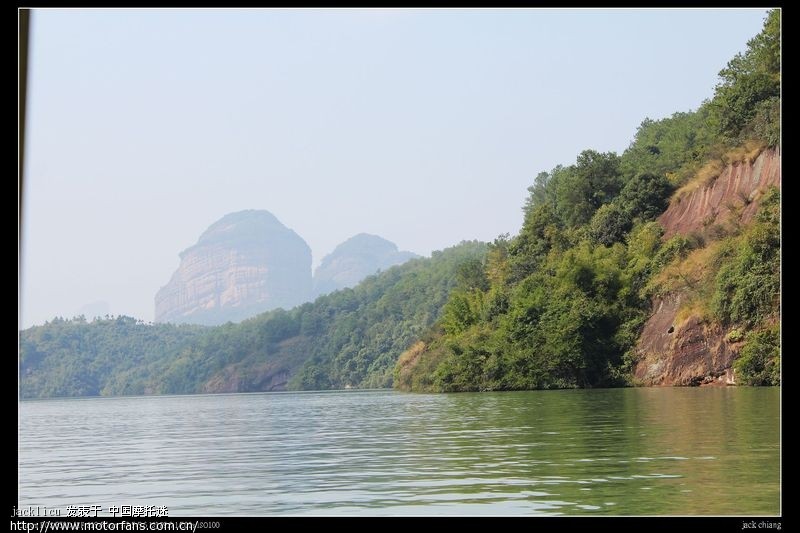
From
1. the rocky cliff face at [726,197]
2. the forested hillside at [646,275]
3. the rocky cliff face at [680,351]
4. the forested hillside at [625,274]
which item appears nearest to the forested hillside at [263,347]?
the forested hillside at [646,275]

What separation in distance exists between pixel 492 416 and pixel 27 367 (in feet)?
384

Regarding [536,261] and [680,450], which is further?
[536,261]

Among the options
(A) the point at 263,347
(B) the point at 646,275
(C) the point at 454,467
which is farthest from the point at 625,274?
(A) the point at 263,347

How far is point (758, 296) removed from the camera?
139 ft

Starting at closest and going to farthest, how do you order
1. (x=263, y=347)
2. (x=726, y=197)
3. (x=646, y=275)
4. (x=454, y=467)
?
(x=454, y=467)
(x=726, y=197)
(x=646, y=275)
(x=263, y=347)

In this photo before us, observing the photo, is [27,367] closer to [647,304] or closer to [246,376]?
[246,376]

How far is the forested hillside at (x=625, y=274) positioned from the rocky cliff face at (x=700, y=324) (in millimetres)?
→ 267

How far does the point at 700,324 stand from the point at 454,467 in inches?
1344

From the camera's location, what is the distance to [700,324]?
46.3 metres

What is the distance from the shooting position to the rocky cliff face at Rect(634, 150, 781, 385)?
44.9 m

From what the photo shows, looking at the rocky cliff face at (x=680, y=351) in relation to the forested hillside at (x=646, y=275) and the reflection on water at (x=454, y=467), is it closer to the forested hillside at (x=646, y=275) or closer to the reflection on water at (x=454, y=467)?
the forested hillside at (x=646, y=275)

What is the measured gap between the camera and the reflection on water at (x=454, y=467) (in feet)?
34.1

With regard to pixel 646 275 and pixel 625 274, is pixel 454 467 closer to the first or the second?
pixel 646 275
